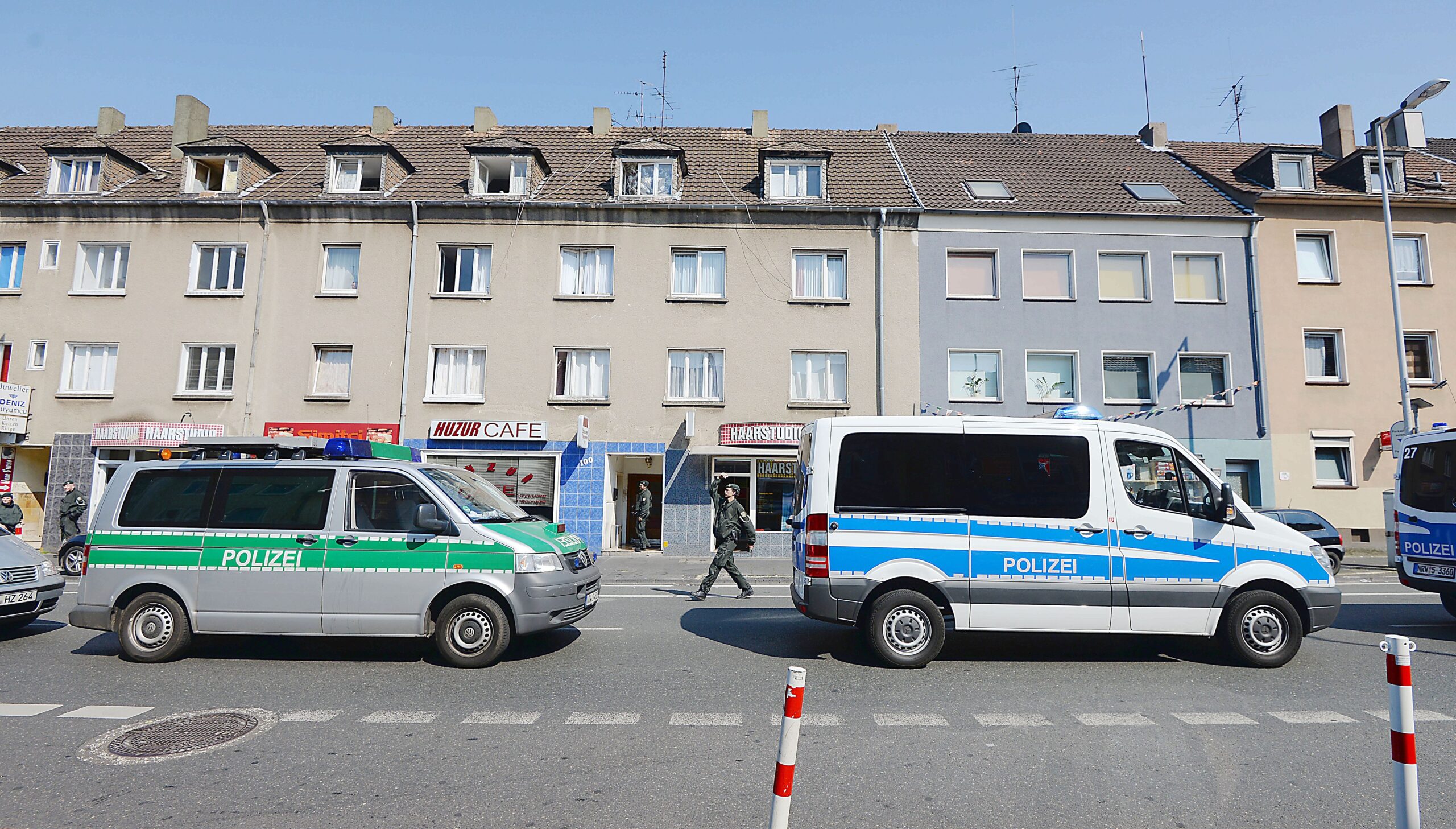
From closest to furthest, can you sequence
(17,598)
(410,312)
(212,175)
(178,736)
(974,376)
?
(178,736)
(17,598)
(410,312)
(974,376)
(212,175)

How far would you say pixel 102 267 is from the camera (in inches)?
874

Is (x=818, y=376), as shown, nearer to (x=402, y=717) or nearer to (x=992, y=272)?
(x=992, y=272)

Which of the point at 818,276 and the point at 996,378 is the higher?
the point at 818,276

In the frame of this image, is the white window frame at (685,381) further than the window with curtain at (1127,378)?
No

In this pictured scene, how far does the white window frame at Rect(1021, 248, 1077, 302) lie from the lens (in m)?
21.8

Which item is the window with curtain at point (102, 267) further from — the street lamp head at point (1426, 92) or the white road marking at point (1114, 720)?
the street lamp head at point (1426, 92)

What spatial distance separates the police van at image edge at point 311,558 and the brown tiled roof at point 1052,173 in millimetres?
18148

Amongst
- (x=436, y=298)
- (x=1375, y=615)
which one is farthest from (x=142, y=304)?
(x=1375, y=615)

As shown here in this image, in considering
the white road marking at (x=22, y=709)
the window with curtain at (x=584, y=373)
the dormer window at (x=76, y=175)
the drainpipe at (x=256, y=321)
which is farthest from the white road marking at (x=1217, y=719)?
the dormer window at (x=76, y=175)

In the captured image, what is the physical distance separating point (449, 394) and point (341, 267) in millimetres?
4885

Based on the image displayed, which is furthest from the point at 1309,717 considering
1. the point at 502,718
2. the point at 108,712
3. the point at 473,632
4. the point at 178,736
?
the point at 108,712

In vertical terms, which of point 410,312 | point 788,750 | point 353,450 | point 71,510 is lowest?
point 788,750

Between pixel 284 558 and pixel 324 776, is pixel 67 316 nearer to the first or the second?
pixel 284 558

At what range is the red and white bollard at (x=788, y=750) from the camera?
2867mm
